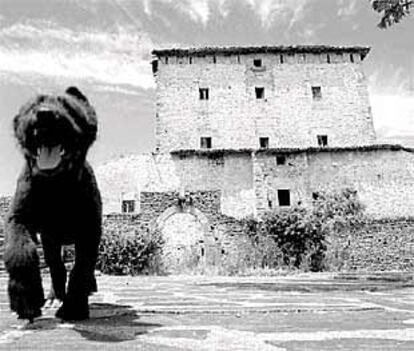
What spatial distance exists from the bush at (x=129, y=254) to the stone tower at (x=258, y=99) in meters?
18.8

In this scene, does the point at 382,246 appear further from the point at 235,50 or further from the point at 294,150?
the point at 235,50

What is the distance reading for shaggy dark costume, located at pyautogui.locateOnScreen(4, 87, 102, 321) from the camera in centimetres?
321

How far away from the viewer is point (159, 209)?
61.3ft

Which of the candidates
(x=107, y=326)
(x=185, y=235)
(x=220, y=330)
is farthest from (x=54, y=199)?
(x=185, y=235)

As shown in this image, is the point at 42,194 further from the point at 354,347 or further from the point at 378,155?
the point at 378,155

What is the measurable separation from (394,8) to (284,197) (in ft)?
68.5

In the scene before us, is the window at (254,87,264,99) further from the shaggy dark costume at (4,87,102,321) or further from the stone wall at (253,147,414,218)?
the shaggy dark costume at (4,87,102,321)

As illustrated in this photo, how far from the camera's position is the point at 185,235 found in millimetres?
19125

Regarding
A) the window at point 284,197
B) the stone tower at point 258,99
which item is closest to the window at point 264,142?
the stone tower at point 258,99

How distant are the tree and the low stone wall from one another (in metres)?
12.1

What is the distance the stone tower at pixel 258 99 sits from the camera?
34969mm

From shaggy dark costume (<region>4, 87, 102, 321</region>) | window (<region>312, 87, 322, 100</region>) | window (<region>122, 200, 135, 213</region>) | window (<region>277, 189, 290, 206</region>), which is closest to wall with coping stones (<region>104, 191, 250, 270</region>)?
window (<region>277, 189, 290, 206</region>)

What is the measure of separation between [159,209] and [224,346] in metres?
16.3

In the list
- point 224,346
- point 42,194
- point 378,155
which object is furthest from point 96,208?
point 378,155
